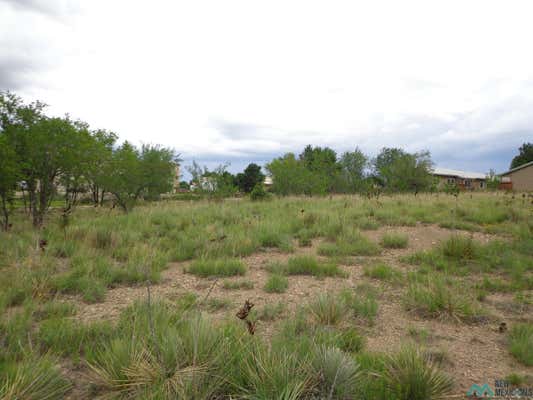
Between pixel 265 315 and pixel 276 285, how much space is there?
94 cm

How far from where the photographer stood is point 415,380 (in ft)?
6.76

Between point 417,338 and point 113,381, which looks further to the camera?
point 417,338

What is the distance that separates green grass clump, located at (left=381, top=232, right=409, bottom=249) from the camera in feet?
22.0

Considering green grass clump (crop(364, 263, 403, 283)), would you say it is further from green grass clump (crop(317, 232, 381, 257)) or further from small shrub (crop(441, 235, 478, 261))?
small shrub (crop(441, 235, 478, 261))

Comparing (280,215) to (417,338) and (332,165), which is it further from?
(332,165)

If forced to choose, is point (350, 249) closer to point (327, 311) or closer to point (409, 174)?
point (327, 311)

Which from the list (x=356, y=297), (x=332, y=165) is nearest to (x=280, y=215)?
(x=356, y=297)

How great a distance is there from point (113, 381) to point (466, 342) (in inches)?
128

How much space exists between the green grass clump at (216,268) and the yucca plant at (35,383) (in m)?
2.90

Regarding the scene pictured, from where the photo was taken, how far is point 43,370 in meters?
2.19

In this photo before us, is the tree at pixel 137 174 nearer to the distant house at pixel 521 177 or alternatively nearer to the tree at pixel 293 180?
the tree at pixel 293 180

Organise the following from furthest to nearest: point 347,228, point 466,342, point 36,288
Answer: point 347,228, point 36,288, point 466,342

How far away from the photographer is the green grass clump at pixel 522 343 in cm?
261

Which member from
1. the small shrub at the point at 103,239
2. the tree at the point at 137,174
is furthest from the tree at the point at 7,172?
the tree at the point at 137,174
